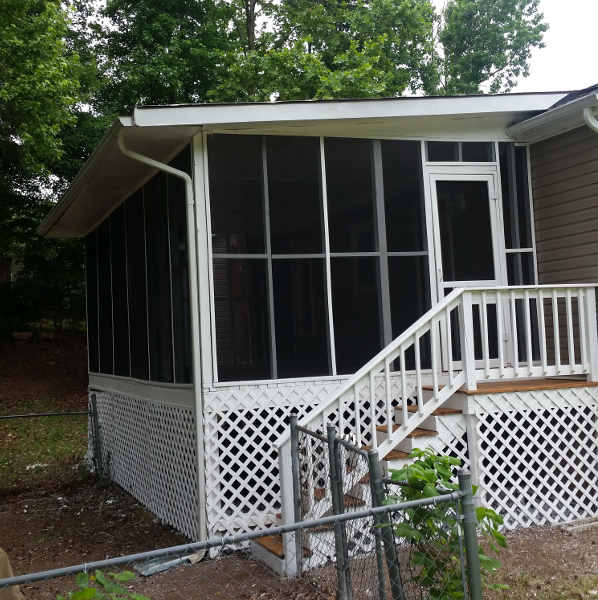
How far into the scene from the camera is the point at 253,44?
21.6m

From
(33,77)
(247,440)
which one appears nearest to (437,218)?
(247,440)

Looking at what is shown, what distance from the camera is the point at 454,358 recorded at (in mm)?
7414

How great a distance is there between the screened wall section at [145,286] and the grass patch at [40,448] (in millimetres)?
1889

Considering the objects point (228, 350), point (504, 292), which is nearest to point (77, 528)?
point (228, 350)

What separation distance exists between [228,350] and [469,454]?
230 cm

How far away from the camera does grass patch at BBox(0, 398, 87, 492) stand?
11.3 metres

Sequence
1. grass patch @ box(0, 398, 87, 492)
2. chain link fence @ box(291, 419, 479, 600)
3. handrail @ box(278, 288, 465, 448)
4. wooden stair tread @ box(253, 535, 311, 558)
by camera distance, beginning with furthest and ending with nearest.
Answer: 1. grass patch @ box(0, 398, 87, 492)
2. handrail @ box(278, 288, 465, 448)
3. wooden stair tread @ box(253, 535, 311, 558)
4. chain link fence @ box(291, 419, 479, 600)

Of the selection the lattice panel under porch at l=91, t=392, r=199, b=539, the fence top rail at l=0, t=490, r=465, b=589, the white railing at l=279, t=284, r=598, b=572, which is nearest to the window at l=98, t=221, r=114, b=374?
the lattice panel under porch at l=91, t=392, r=199, b=539

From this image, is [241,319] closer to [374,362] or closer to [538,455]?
[374,362]

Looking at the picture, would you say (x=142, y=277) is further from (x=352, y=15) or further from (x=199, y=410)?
(x=352, y=15)

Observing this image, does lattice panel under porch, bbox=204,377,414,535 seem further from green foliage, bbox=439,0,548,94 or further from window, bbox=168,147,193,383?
green foliage, bbox=439,0,548,94

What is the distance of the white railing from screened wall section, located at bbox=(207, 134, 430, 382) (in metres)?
0.54

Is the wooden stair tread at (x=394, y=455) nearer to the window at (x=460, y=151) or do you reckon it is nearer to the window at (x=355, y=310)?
the window at (x=355, y=310)

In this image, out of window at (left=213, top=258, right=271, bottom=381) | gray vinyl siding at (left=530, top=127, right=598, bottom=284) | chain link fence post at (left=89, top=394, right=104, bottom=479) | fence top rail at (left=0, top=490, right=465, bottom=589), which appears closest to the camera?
fence top rail at (left=0, top=490, right=465, bottom=589)
